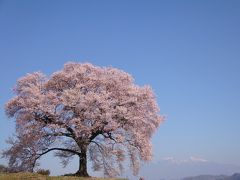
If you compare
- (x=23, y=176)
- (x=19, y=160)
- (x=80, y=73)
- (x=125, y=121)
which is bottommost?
(x=23, y=176)

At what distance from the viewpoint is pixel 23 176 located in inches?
1407

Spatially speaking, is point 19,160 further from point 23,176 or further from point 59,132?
point 23,176

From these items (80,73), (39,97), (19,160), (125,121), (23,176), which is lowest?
(23,176)

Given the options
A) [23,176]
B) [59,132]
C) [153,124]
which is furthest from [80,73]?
[23,176]

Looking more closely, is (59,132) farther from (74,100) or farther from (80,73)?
(80,73)

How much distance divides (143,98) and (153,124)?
4.18 m

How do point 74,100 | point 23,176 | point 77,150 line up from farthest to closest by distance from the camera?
point 77,150, point 74,100, point 23,176

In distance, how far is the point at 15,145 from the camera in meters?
53.1

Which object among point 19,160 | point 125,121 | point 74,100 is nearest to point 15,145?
point 19,160

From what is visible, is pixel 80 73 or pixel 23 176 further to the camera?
pixel 80 73

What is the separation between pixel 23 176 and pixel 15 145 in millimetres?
18219

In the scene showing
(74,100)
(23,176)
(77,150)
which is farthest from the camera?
(77,150)

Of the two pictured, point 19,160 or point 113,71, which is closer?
point 19,160

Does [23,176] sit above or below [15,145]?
below
